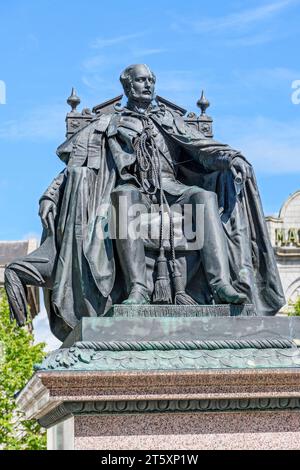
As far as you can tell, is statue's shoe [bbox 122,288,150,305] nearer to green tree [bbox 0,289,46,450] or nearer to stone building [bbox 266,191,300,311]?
green tree [bbox 0,289,46,450]

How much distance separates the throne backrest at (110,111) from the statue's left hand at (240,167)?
38.4 inches

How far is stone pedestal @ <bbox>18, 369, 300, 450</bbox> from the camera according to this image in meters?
9.09

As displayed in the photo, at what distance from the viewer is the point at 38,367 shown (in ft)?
30.2

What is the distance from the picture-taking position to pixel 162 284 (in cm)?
1019

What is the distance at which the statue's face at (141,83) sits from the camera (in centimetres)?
1111

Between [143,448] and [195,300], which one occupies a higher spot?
[195,300]

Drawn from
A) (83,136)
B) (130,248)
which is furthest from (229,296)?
(83,136)

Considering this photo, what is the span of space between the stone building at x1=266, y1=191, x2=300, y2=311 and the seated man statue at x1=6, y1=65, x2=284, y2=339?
3864 centimetres

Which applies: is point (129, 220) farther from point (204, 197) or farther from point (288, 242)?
point (288, 242)

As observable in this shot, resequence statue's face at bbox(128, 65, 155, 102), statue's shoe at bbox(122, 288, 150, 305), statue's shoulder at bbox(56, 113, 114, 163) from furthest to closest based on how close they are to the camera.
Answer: statue's face at bbox(128, 65, 155, 102), statue's shoulder at bbox(56, 113, 114, 163), statue's shoe at bbox(122, 288, 150, 305)

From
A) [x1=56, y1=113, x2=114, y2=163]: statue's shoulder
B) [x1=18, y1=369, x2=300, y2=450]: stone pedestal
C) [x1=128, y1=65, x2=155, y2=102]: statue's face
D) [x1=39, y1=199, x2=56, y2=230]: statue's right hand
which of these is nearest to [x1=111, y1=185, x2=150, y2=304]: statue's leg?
[x1=39, y1=199, x2=56, y2=230]: statue's right hand
